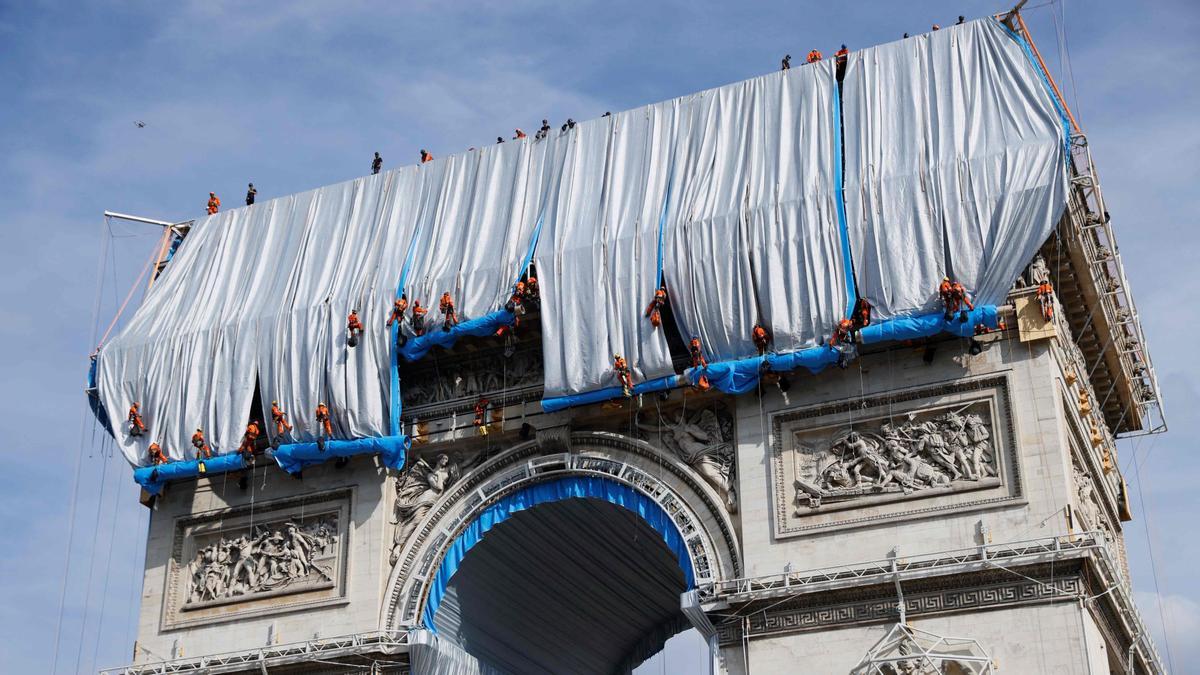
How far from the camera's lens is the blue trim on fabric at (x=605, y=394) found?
29500mm

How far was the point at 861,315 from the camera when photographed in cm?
2872

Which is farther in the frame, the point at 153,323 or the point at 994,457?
the point at 153,323

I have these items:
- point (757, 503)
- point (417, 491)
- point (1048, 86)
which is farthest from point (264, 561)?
point (1048, 86)

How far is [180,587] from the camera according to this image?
32469 mm

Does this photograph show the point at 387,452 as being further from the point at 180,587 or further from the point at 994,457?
the point at 994,457

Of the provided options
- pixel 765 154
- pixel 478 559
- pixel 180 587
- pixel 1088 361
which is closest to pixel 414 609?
pixel 478 559

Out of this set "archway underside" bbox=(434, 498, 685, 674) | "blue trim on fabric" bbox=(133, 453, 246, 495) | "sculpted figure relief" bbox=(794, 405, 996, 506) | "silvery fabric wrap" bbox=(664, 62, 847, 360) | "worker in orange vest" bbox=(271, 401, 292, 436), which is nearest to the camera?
"sculpted figure relief" bbox=(794, 405, 996, 506)

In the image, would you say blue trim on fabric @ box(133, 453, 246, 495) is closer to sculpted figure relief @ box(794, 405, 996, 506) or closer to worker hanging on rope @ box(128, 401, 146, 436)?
worker hanging on rope @ box(128, 401, 146, 436)

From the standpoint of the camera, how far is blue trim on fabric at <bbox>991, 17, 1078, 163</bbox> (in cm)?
2833

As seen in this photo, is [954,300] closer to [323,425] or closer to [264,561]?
[323,425]

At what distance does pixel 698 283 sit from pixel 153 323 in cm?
1243

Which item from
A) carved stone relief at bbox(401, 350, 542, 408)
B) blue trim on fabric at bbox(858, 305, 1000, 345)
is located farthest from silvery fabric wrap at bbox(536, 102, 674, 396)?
blue trim on fabric at bbox(858, 305, 1000, 345)

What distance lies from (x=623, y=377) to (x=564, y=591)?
241 inches

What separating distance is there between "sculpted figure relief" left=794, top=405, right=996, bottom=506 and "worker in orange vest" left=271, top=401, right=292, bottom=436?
10.2 metres
